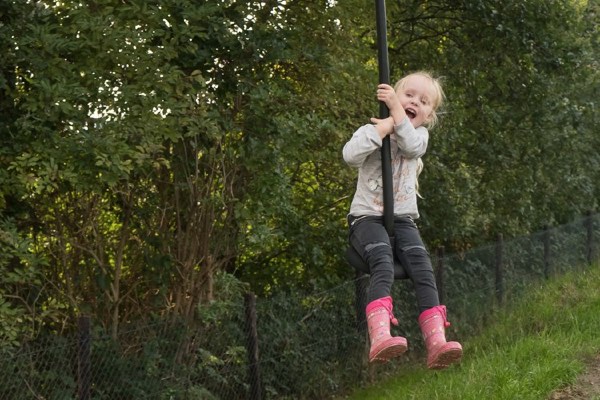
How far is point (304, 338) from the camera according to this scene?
9633 mm

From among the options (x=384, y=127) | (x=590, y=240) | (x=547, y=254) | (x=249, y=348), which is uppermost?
(x=384, y=127)

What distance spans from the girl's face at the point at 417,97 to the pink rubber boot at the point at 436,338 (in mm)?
906

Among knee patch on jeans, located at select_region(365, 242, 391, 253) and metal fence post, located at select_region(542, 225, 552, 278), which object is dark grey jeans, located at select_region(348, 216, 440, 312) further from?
metal fence post, located at select_region(542, 225, 552, 278)

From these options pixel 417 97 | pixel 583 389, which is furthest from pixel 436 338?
pixel 583 389

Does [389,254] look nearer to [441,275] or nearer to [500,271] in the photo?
[441,275]

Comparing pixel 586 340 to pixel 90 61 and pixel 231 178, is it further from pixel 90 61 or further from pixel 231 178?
pixel 90 61

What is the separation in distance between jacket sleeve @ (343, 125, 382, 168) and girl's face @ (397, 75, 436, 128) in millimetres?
305

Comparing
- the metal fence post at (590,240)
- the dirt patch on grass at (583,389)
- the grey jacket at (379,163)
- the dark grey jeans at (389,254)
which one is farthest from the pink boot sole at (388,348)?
the metal fence post at (590,240)

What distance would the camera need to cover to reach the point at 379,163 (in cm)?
507

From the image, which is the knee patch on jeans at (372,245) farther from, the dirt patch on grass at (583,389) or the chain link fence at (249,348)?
the dirt patch on grass at (583,389)

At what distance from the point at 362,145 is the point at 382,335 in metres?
0.86

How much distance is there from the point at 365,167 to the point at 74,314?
4.04 m

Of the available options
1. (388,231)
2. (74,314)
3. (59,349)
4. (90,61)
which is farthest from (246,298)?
(388,231)

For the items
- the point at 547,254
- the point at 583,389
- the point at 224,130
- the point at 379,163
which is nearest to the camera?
the point at 379,163
